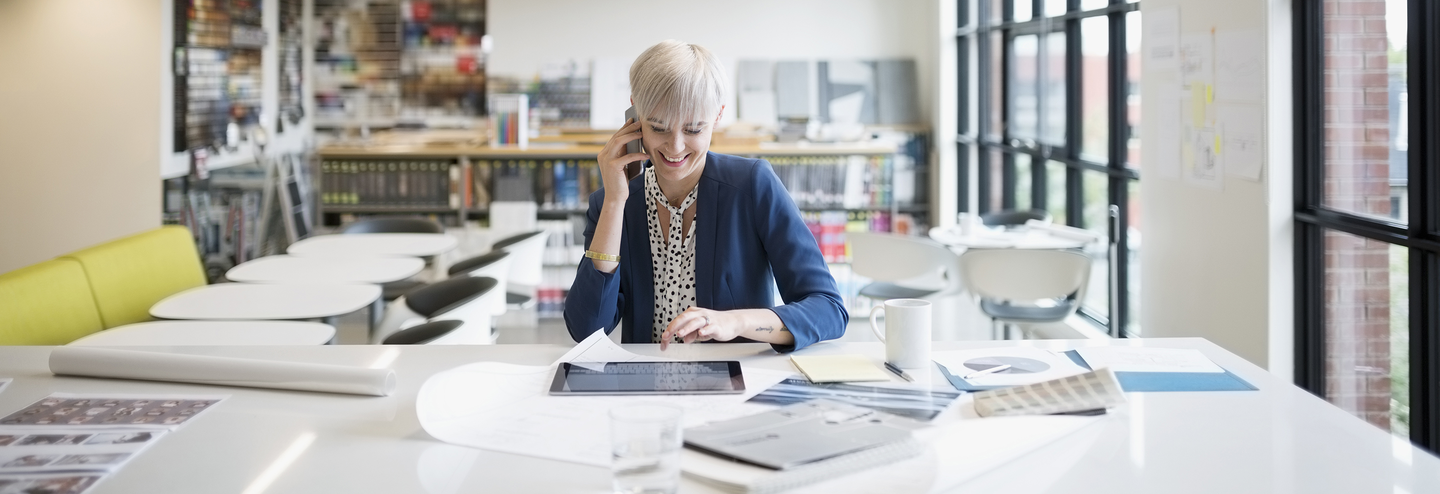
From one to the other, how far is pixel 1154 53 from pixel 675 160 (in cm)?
281

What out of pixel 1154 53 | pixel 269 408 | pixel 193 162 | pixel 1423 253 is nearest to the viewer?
pixel 269 408

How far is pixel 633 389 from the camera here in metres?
1.93

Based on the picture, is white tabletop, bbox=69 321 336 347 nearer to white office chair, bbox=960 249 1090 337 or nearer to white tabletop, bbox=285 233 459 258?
white tabletop, bbox=285 233 459 258

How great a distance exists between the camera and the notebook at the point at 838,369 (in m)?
1.99

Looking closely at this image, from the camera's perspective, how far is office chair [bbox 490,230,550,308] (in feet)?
18.7

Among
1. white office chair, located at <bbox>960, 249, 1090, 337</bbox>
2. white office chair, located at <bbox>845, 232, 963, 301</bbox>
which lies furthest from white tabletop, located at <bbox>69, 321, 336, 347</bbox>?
white office chair, located at <bbox>845, 232, 963, 301</bbox>

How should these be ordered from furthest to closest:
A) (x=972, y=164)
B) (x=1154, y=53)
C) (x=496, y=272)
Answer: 1. (x=972, y=164)
2. (x=496, y=272)
3. (x=1154, y=53)

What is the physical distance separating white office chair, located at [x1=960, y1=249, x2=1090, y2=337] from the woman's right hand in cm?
275

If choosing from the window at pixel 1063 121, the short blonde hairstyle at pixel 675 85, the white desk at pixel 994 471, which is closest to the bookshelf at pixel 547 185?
the window at pixel 1063 121

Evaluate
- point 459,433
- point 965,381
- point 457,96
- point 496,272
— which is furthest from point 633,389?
point 457,96

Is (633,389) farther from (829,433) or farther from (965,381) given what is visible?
(965,381)

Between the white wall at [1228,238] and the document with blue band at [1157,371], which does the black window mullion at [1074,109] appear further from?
the document with blue band at [1157,371]

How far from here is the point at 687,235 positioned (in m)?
2.66

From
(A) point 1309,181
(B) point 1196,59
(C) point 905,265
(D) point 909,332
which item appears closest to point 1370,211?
(A) point 1309,181
